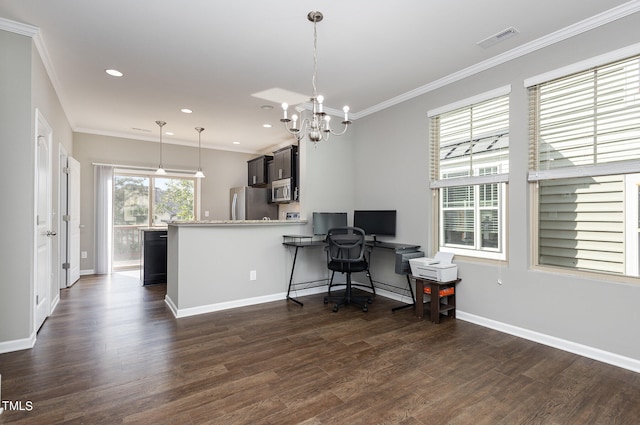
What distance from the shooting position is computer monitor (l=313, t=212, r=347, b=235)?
14.6 feet

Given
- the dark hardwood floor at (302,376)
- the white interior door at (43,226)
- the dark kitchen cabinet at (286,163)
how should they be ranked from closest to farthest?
the dark hardwood floor at (302,376) → the white interior door at (43,226) → the dark kitchen cabinet at (286,163)

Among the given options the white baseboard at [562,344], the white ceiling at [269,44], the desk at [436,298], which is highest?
the white ceiling at [269,44]

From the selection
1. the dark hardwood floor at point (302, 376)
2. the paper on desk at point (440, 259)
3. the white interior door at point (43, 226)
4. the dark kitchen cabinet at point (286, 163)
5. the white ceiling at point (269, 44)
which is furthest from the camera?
the dark kitchen cabinet at point (286, 163)

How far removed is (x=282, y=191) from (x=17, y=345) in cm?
406

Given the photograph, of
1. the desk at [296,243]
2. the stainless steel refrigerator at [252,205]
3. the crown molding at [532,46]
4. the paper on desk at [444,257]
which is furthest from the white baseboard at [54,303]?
the crown molding at [532,46]

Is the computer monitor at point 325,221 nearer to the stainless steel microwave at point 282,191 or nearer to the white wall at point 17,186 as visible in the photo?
the stainless steel microwave at point 282,191

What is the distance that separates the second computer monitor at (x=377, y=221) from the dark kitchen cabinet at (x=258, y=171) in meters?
2.81

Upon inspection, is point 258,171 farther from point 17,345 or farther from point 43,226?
point 17,345

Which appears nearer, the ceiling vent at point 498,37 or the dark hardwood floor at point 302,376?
the dark hardwood floor at point 302,376


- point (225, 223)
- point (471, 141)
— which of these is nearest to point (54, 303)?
point (225, 223)

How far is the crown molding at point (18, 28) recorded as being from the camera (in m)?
2.56

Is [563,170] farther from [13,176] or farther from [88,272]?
[88,272]

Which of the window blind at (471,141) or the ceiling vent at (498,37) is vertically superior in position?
the ceiling vent at (498,37)

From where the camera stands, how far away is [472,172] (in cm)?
353
